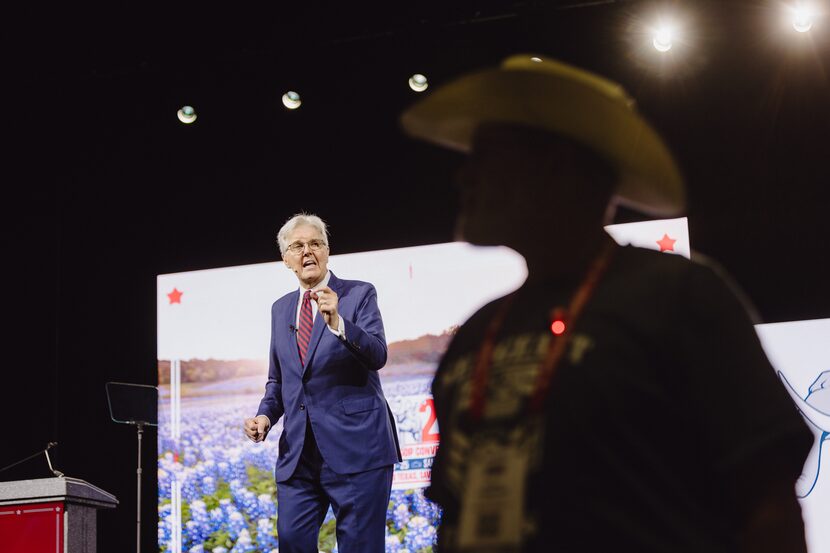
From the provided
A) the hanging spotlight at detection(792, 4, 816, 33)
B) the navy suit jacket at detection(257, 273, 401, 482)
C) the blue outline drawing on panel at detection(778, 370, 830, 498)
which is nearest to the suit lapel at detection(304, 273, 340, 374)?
the navy suit jacket at detection(257, 273, 401, 482)

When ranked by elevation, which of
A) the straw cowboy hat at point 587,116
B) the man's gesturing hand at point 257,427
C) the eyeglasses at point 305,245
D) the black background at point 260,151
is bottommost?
the man's gesturing hand at point 257,427

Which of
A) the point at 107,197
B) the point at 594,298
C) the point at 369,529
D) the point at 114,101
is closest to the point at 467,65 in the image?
the point at 114,101

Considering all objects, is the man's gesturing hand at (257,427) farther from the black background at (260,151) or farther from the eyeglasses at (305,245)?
the black background at (260,151)

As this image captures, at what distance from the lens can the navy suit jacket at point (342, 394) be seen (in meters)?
3.67

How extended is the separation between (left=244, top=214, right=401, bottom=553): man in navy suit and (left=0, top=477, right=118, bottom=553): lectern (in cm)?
93

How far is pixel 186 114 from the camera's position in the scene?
20.1ft

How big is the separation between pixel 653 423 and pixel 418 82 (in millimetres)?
4851

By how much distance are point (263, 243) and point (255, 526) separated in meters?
1.79

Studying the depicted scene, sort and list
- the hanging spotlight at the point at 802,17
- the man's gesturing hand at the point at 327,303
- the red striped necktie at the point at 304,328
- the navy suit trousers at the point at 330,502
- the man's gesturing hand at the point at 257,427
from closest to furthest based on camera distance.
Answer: the man's gesturing hand at the point at 327,303
the navy suit trousers at the point at 330,502
the man's gesturing hand at the point at 257,427
the red striped necktie at the point at 304,328
the hanging spotlight at the point at 802,17

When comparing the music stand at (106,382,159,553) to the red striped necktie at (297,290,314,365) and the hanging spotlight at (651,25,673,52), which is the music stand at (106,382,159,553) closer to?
the red striped necktie at (297,290,314,365)

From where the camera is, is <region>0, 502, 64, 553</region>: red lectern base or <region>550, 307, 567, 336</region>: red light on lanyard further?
<region>0, 502, 64, 553</region>: red lectern base

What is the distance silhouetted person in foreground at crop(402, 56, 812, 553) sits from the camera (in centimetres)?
108

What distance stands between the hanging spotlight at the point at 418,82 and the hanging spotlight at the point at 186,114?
55.2 inches

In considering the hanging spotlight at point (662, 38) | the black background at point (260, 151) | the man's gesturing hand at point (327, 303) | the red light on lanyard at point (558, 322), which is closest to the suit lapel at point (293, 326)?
the man's gesturing hand at point (327, 303)
